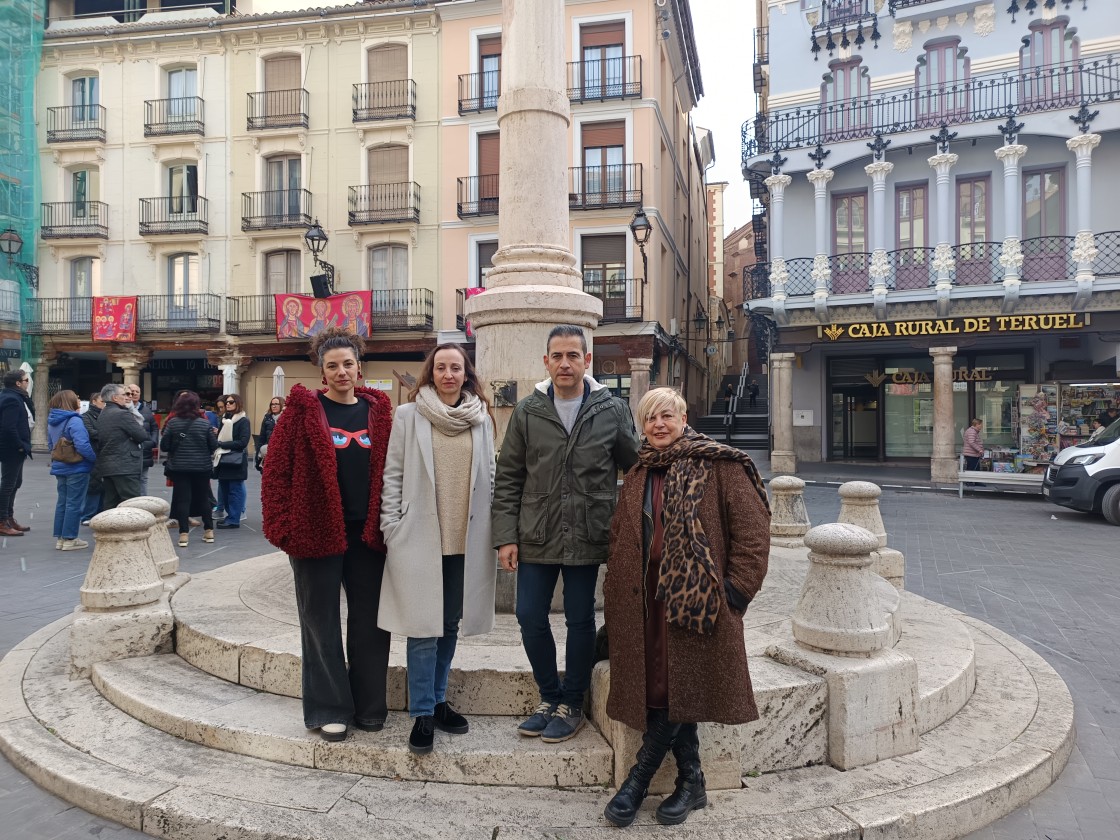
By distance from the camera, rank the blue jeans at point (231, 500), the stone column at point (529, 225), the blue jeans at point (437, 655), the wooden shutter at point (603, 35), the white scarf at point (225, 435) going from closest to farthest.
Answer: the blue jeans at point (437, 655) < the stone column at point (529, 225) < the white scarf at point (225, 435) < the blue jeans at point (231, 500) < the wooden shutter at point (603, 35)

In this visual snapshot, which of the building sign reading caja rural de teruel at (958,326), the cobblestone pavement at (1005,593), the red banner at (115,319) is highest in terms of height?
the red banner at (115,319)

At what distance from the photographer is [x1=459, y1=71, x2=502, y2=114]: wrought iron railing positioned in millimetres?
22719

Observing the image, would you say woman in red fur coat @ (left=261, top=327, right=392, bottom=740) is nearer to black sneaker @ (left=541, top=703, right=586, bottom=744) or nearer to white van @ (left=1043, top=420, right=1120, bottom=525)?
black sneaker @ (left=541, top=703, right=586, bottom=744)

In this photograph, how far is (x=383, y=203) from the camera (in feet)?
77.5

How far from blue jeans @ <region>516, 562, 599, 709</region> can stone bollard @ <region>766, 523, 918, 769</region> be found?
994 millimetres

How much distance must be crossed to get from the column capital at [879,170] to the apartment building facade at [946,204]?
0.05m

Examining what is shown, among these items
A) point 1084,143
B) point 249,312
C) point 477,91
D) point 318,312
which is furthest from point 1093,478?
point 249,312

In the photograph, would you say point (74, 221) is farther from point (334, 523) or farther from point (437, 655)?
point (437, 655)

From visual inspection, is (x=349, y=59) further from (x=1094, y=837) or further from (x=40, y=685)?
(x=1094, y=837)

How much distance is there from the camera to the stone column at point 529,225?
4.87 meters

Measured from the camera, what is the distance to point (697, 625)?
262 cm

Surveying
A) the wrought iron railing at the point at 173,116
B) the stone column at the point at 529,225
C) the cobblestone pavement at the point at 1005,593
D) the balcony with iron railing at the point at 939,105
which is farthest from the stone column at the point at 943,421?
the wrought iron railing at the point at 173,116

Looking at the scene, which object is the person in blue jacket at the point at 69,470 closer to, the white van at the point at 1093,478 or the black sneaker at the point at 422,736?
the black sneaker at the point at 422,736

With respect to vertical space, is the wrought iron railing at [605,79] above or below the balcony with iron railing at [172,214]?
above
